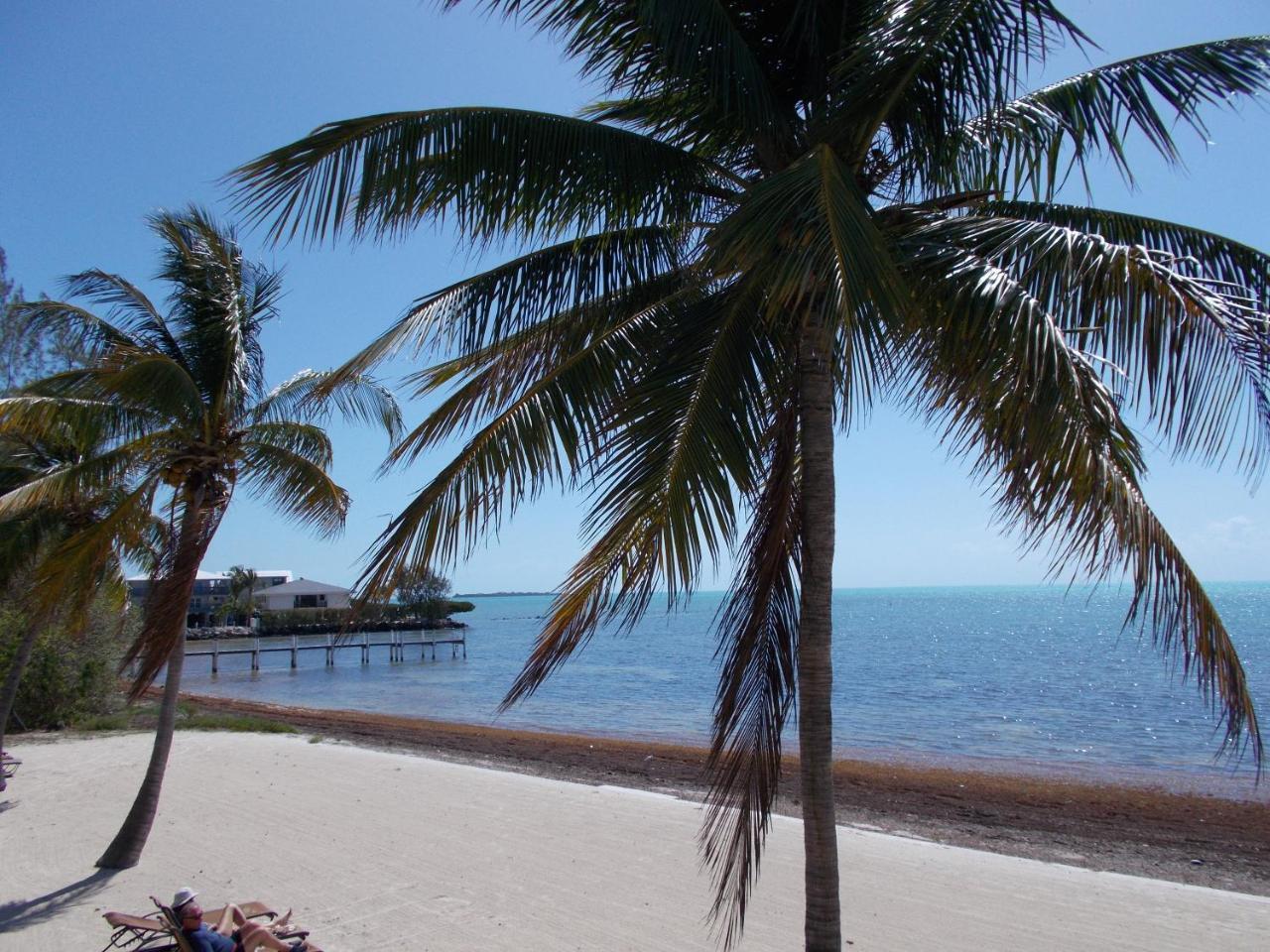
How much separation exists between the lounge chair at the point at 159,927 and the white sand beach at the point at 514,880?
59 cm

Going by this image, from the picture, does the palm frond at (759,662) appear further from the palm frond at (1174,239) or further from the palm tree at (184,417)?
the palm tree at (184,417)

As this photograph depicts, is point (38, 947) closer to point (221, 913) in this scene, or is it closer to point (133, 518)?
point (221, 913)

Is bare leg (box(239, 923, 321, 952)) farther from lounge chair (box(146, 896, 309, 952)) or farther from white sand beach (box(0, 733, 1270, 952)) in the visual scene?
white sand beach (box(0, 733, 1270, 952))

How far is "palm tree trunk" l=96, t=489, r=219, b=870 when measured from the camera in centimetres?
816

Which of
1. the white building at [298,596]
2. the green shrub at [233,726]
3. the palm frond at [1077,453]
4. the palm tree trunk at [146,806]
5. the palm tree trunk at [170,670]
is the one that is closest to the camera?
the palm frond at [1077,453]

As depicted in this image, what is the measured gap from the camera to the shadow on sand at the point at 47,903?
7520mm

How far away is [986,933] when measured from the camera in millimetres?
7547

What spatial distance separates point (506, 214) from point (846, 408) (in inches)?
87.5

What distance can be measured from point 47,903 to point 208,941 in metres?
3.19

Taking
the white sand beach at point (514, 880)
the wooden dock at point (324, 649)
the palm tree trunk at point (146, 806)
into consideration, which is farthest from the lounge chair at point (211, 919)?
the wooden dock at point (324, 649)

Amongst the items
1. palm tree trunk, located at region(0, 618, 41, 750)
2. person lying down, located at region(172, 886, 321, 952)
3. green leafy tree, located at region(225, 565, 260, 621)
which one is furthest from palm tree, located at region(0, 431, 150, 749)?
green leafy tree, located at region(225, 565, 260, 621)

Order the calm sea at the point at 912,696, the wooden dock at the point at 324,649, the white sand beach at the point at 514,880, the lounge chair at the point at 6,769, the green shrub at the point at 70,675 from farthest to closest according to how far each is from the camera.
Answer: the wooden dock at the point at 324,649 → the calm sea at the point at 912,696 → the green shrub at the point at 70,675 → the lounge chair at the point at 6,769 → the white sand beach at the point at 514,880

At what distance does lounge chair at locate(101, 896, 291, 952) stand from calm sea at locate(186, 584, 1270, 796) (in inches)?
130

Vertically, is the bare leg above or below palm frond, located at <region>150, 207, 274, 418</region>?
below
